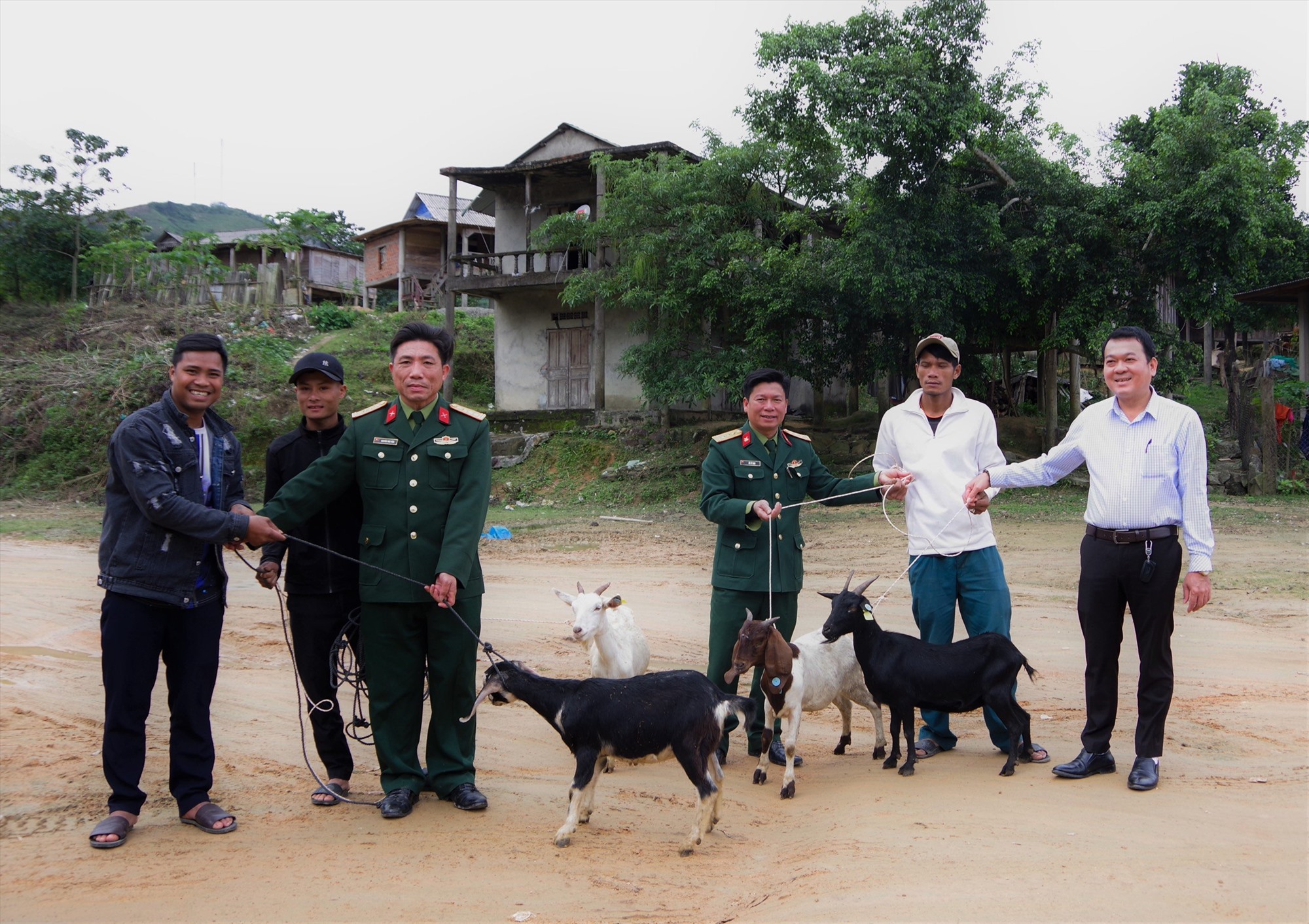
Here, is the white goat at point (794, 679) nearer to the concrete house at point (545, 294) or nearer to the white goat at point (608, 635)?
the white goat at point (608, 635)

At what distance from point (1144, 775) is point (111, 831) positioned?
4997 millimetres

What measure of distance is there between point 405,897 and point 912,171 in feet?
55.4

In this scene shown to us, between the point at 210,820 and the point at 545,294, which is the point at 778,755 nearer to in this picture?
the point at 210,820

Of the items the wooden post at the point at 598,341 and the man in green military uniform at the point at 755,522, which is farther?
the wooden post at the point at 598,341

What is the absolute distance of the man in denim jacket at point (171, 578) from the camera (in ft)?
15.2

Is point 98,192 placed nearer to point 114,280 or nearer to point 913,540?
point 114,280

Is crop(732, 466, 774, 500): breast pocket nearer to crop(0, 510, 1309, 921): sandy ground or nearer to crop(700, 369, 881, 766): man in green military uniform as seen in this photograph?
crop(700, 369, 881, 766): man in green military uniform

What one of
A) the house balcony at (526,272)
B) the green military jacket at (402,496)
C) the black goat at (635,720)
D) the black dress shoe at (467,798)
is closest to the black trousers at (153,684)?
the green military jacket at (402,496)

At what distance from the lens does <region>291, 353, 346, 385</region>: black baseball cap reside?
527cm

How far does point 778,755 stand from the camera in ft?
19.6

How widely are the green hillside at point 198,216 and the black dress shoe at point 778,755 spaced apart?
111 metres

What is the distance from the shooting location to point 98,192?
118ft

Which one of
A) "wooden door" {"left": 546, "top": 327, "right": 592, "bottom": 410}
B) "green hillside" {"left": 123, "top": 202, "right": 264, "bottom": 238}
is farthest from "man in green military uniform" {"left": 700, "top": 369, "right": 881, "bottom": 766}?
"green hillside" {"left": 123, "top": 202, "right": 264, "bottom": 238}

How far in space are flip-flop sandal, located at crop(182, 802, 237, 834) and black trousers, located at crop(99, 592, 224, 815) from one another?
2.5 inches
